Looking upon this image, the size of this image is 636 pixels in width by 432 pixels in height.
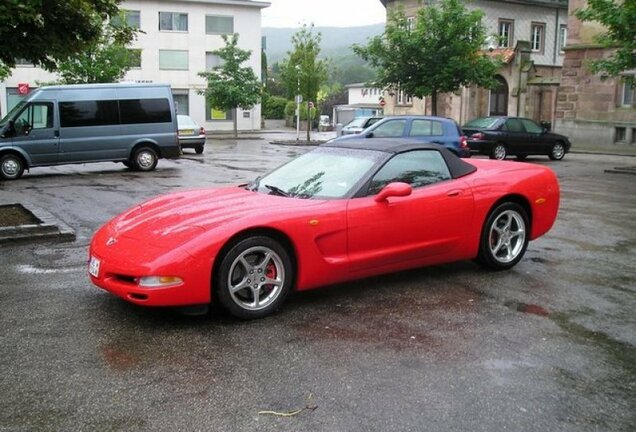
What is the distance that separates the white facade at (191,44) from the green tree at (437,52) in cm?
1894

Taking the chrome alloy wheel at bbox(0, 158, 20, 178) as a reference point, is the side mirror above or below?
above

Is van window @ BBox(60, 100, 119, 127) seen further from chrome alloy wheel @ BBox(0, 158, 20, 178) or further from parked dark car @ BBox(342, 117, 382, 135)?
parked dark car @ BBox(342, 117, 382, 135)

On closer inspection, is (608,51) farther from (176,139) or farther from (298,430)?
(298,430)

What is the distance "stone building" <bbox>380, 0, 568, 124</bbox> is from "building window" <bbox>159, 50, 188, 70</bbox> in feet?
48.6

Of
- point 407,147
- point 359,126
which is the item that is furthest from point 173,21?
point 407,147

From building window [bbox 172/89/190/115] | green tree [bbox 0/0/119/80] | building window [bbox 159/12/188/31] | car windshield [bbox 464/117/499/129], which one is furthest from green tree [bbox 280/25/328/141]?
green tree [bbox 0/0/119/80]

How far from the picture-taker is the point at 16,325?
4.77 m

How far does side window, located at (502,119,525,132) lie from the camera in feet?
72.5

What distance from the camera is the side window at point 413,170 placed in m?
5.65

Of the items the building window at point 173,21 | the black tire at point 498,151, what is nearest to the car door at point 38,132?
the black tire at point 498,151

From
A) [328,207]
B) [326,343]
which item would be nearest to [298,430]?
[326,343]

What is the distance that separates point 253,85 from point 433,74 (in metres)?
14.3

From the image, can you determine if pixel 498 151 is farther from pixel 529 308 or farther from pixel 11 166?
pixel 529 308

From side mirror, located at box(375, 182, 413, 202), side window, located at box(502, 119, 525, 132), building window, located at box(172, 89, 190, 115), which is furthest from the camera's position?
building window, located at box(172, 89, 190, 115)
